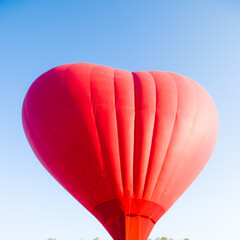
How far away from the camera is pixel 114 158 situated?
36.0 feet

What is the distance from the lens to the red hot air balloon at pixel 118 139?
10914 millimetres

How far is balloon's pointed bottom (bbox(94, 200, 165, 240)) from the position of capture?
10.7 m

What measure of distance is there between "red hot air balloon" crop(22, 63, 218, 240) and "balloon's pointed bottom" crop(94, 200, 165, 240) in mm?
26

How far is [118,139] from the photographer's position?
11070 mm

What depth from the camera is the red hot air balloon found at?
10.9 meters

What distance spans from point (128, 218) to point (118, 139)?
219cm

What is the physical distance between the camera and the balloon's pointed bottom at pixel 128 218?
10.7m

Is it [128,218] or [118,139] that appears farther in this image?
[118,139]

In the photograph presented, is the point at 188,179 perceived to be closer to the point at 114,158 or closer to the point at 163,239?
the point at 114,158

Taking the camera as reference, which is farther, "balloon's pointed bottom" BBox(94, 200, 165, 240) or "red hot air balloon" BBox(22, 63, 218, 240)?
"red hot air balloon" BBox(22, 63, 218, 240)

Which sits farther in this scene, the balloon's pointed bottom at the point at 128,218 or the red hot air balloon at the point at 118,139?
the red hot air balloon at the point at 118,139

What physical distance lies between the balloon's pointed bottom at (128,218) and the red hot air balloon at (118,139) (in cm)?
3

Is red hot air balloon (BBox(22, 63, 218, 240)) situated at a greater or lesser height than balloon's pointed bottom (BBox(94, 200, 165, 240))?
greater

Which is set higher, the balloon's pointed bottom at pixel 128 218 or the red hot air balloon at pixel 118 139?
the red hot air balloon at pixel 118 139
